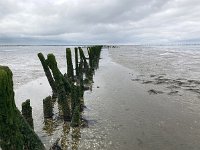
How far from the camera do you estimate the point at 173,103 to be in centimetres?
1528

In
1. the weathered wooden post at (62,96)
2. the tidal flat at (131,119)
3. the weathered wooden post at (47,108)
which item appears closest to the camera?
the tidal flat at (131,119)

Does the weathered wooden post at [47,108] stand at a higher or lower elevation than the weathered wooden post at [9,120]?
lower

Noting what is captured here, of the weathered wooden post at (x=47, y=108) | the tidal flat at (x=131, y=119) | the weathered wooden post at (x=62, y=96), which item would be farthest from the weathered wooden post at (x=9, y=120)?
the weathered wooden post at (x=47, y=108)

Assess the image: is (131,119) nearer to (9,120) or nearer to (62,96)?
(62,96)

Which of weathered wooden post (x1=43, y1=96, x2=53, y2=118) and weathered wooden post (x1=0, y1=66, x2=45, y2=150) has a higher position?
weathered wooden post (x1=0, y1=66, x2=45, y2=150)

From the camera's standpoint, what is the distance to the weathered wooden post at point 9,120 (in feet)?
19.6

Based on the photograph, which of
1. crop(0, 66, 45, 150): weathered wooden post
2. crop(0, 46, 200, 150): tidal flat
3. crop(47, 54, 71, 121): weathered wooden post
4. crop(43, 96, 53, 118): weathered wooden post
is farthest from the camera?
crop(43, 96, 53, 118): weathered wooden post

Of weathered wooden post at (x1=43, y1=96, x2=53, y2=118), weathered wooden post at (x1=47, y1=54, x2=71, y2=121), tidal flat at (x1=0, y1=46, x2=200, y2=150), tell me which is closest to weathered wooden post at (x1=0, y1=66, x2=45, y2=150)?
tidal flat at (x1=0, y1=46, x2=200, y2=150)

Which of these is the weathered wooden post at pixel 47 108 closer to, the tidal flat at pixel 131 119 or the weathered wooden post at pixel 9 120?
the tidal flat at pixel 131 119

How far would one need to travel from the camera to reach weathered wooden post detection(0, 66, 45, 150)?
5967mm

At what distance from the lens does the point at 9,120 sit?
6.20 meters

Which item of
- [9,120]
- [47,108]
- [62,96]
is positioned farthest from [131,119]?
[9,120]

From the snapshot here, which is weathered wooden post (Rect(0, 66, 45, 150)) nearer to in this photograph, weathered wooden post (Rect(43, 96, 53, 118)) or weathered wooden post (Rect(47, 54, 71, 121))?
weathered wooden post (Rect(47, 54, 71, 121))

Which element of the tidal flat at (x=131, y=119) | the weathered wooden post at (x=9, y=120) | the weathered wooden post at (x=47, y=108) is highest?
the weathered wooden post at (x=9, y=120)
